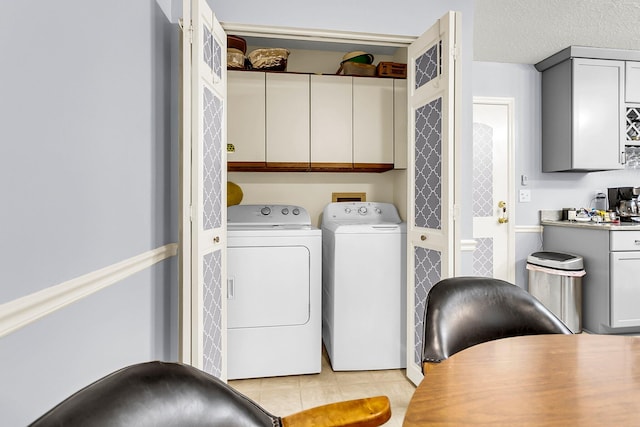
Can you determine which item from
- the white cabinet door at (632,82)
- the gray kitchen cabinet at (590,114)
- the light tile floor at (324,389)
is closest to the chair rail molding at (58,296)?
the light tile floor at (324,389)

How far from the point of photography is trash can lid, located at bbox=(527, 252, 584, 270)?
10.1 feet

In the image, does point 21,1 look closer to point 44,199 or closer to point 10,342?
point 44,199

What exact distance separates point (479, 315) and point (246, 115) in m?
2.19

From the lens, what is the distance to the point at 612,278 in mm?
2908

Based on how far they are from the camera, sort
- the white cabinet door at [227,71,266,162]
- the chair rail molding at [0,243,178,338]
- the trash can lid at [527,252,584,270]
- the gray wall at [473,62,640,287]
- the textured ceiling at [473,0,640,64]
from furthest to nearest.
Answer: the gray wall at [473,62,640,287]
the trash can lid at [527,252,584,270]
the white cabinet door at [227,71,266,162]
the textured ceiling at [473,0,640,64]
the chair rail molding at [0,243,178,338]

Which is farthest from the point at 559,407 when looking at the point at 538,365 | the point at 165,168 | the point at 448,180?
the point at 165,168

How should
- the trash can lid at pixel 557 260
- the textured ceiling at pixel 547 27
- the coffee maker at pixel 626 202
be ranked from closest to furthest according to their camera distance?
1. the textured ceiling at pixel 547 27
2. the trash can lid at pixel 557 260
3. the coffee maker at pixel 626 202

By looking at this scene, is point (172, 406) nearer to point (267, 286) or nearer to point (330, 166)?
point (267, 286)

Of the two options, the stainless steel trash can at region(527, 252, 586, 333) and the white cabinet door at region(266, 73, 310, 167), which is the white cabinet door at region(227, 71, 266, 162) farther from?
the stainless steel trash can at region(527, 252, 586, 333)

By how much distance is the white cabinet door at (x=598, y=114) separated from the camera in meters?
3.27

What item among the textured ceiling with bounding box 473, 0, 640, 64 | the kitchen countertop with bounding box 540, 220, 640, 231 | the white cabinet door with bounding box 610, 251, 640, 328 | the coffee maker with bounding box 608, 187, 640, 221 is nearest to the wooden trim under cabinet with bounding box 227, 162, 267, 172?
the textured ceiling with bounding box 473, 0, 640, 64

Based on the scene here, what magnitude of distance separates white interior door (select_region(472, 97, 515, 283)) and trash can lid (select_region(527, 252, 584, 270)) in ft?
0.78

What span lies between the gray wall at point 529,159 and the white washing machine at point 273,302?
7.55 ft

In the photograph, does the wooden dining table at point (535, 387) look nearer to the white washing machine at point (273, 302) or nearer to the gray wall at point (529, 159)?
the white washing machine at point (273, 302)
